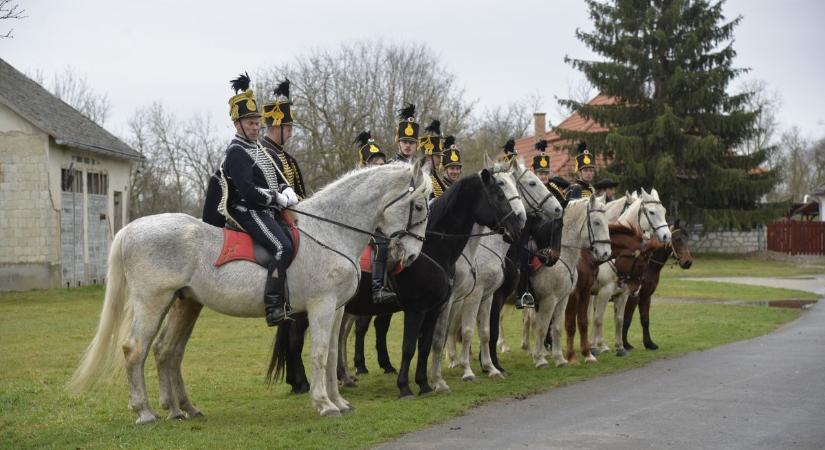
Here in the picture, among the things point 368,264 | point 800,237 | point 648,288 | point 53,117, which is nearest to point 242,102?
point 368,264

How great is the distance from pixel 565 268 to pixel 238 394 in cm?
490

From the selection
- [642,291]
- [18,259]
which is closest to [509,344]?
[642,291]

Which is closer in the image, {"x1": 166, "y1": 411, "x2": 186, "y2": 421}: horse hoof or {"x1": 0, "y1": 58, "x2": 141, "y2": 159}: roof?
{"x1": 166, "y1": 411, "x2": 186, "y2": 421}: horse hoof

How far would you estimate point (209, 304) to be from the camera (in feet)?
28.8

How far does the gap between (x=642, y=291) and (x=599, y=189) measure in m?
2.23

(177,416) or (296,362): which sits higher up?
(296,362)

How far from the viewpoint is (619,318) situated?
1466cm

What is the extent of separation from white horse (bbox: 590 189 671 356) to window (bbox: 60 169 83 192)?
22673 mm

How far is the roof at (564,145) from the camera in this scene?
4538cm

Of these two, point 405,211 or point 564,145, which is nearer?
point 405,211

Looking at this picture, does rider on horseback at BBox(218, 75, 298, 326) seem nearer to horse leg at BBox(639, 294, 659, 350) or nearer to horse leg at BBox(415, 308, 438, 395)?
horse leg at BBox(415, 308, 438, 395)

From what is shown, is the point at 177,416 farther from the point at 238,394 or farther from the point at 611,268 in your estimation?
the point at 611,268

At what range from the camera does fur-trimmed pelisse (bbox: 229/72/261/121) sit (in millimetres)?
9047

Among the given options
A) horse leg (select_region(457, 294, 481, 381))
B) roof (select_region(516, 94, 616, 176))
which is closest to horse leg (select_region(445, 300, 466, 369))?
horse leg (select_region(457, 294, 481, 381))
